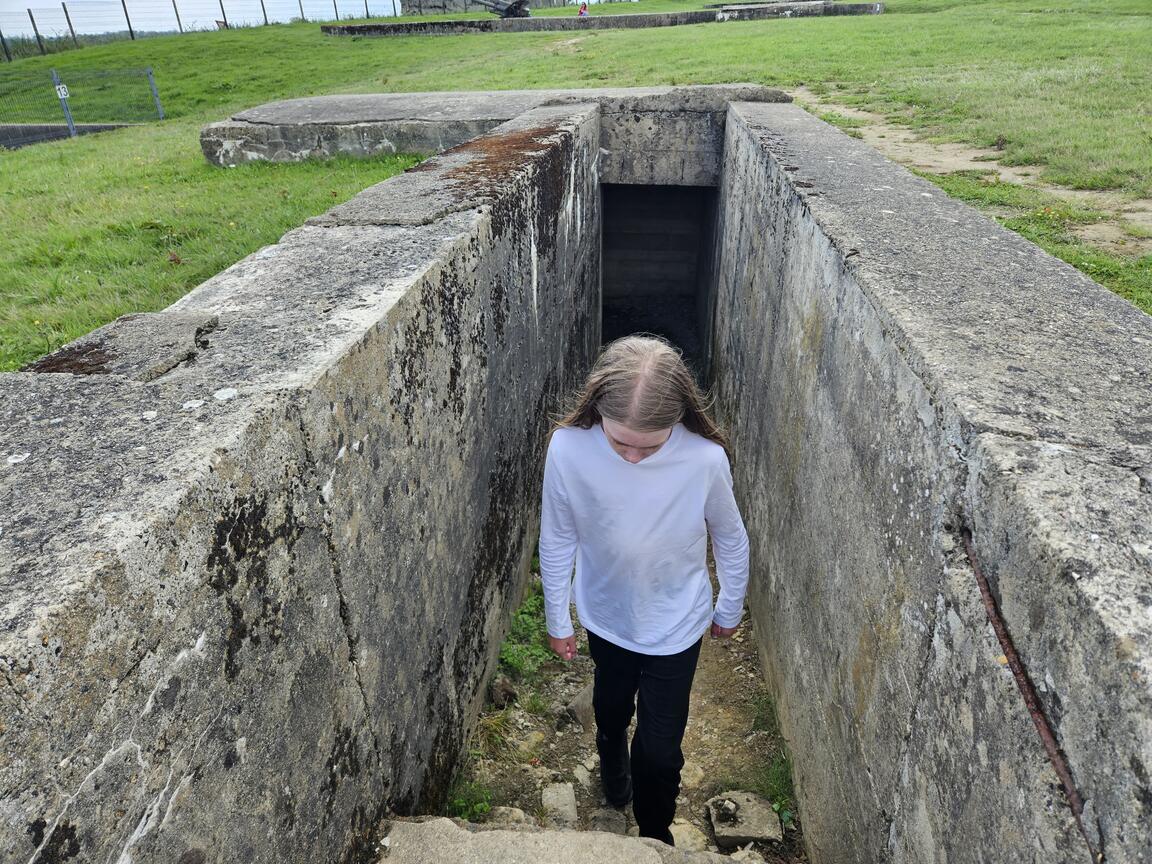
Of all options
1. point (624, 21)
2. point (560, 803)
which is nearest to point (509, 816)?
point (560, 803)

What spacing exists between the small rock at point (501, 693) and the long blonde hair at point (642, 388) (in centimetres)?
197

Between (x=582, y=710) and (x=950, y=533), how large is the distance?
8.14 ft

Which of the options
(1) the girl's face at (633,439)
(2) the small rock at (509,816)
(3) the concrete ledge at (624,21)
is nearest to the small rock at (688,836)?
(2) the small rock at (509,816)

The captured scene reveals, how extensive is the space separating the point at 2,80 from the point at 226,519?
2639cm

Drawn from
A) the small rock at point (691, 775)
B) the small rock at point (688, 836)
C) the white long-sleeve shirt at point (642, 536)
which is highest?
the white long-sleeve shirt at point (642, 536)

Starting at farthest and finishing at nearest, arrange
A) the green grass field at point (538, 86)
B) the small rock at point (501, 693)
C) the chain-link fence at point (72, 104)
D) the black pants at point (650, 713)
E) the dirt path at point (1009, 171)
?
the chain-link fence at point (72, 104) < the green grass field at point (538, 86) < the dirt path at point (1009, 171) < the small rock at point (501, 693) < the black pants at point (650, 713)

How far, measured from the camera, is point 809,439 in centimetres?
298

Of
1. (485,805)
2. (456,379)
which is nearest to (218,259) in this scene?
(456,379)

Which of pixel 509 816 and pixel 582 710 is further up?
pixel 509 816

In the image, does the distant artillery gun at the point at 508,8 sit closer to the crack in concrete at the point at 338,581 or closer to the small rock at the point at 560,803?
the small rock at the point at 560,803

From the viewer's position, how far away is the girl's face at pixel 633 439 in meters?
2.13

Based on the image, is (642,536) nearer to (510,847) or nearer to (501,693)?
(510,847)

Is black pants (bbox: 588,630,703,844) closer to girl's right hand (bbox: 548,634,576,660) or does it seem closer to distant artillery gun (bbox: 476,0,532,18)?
girl's right hand (bbox: 548,634,576,660)

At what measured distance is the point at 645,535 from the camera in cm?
236
